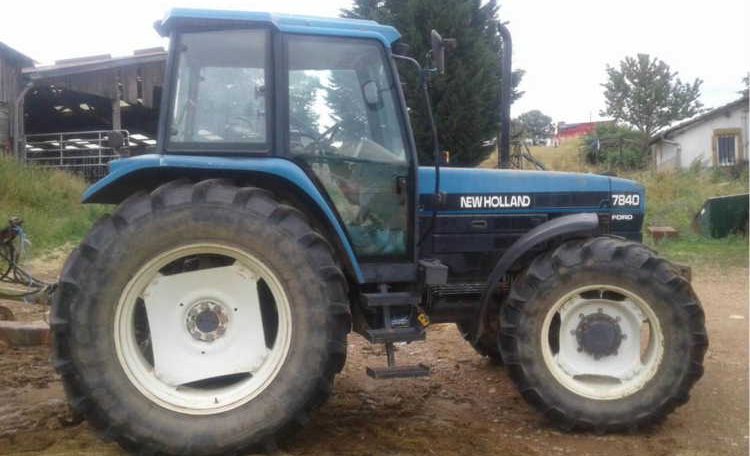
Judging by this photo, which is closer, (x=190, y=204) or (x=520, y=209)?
(x=190, y=204)

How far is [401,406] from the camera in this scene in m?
4.54

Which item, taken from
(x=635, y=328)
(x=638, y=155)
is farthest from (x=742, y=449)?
(x=638, y=155)

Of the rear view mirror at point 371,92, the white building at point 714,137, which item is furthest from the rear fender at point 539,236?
the white building at point 714,137

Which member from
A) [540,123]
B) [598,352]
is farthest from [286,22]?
[540,123]

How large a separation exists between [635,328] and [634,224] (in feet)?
3.05

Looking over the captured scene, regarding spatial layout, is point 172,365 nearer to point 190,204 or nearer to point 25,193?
point 190,204

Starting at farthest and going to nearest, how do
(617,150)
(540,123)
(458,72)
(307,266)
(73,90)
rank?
1. (540,123)
2. (617,150)
3. (73,90)
4. (458,72)
5. (307,266)

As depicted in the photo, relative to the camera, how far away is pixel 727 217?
13.3m

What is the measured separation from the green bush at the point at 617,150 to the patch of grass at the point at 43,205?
53.0 feet

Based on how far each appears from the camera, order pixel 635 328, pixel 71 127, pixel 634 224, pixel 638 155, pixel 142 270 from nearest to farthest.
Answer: pixel 142 270 → pixel 635 328 → pixel 634 224 → pixel 71 127 → pixel 638 155

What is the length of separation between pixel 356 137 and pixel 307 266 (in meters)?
0.94

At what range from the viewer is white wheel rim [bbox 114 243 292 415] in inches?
136

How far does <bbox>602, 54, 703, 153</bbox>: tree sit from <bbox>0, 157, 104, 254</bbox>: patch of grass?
88.5ft

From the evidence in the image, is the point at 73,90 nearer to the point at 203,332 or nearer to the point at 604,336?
the point at 203,332
